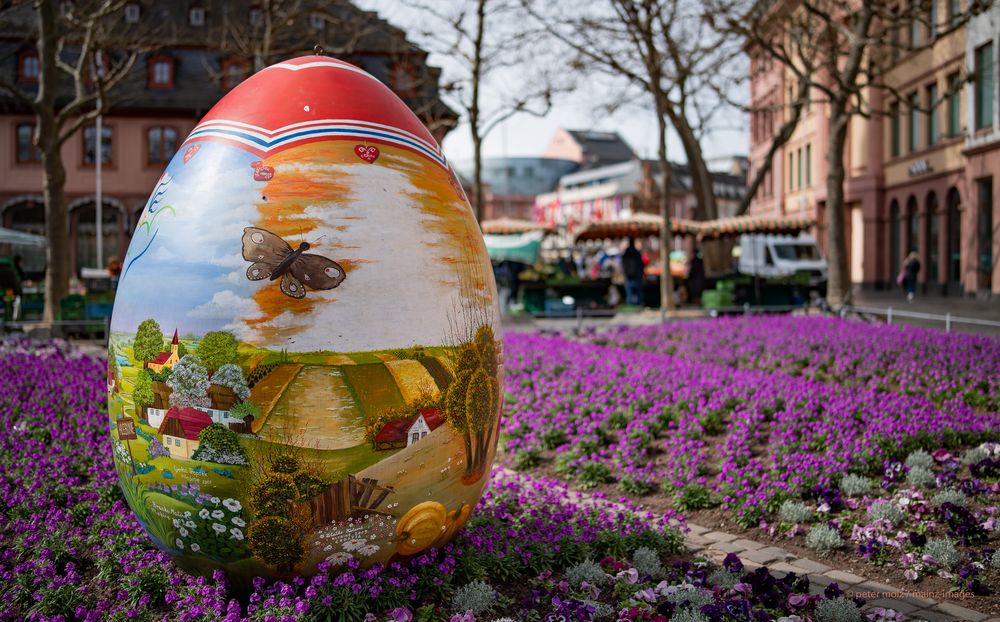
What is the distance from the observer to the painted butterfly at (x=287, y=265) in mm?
4203

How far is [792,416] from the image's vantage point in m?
8.83

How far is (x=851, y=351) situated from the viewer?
1223 centimetres

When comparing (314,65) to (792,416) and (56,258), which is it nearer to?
(792,416)

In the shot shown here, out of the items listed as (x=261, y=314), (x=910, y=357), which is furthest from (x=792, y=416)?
(x=261, y=314)

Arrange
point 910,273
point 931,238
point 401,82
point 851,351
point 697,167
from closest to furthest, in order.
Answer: point 851,351 → point 697,167 → point 910,273 → point 931,238 → point 401,82

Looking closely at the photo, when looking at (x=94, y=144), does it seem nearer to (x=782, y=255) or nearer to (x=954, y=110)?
(x=782, y=255)

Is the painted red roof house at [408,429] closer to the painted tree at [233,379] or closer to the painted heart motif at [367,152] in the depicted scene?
the painted tree at [233,379]

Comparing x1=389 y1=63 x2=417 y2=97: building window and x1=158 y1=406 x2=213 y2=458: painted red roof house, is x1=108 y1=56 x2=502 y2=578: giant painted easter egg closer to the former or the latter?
x1=158 y1=406 x2=213 y2=458: painted red roof house

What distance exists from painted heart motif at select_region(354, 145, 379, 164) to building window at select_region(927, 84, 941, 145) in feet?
118

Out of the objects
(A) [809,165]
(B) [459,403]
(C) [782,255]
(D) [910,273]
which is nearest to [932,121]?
(D) [910,273]

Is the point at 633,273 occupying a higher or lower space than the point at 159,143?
lower

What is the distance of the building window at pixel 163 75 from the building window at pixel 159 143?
2047mm

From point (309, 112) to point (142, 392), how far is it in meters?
1.60

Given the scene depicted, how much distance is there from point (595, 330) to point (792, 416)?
30.6 feet
